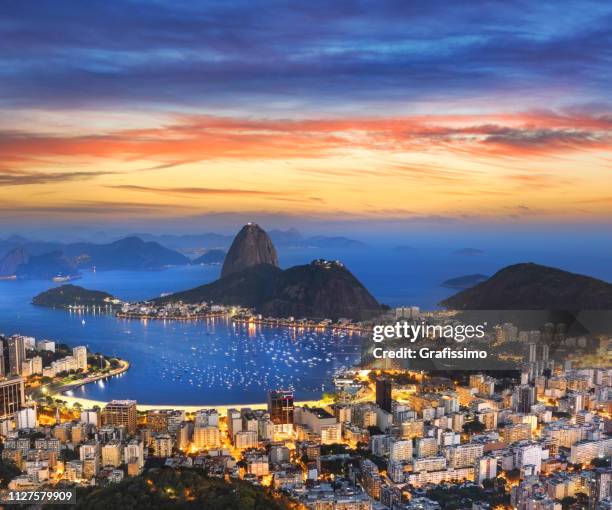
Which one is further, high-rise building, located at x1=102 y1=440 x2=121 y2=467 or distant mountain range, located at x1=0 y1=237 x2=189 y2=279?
distant mountain range, located at x1=0 y1=237 x2=189 y2=279

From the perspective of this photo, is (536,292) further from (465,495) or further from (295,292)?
(465,495)

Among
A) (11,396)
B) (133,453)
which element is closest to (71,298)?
(11,396)

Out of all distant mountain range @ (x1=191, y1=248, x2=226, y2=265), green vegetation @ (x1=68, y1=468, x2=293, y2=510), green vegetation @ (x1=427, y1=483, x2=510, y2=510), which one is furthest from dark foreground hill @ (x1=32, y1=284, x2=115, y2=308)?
distant mountain range @ (x1=191, y1=248, x2=226, y2=265)

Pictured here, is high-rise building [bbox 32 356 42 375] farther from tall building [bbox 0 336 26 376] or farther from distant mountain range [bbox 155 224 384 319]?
distant mountain range [bbox 155 224 384 319]

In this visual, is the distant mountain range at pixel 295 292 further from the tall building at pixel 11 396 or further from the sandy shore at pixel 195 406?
the tall building at pixel 11 396

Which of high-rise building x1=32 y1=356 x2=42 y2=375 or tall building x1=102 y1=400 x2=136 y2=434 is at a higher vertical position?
high-rise building x1=32 y1=356 x2=42 y2=375

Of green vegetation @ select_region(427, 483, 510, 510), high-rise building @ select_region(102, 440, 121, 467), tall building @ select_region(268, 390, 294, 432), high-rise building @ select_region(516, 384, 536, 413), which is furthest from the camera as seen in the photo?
high-rise building @ select_region(516, 384, 536, 413)

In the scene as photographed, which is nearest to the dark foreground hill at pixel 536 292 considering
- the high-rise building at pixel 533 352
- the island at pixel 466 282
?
the high-rise building at pixel 533 352

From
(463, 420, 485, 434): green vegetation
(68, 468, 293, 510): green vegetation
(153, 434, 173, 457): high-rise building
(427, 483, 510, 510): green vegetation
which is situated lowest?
(427, 483, 510, 510): green vegetation
